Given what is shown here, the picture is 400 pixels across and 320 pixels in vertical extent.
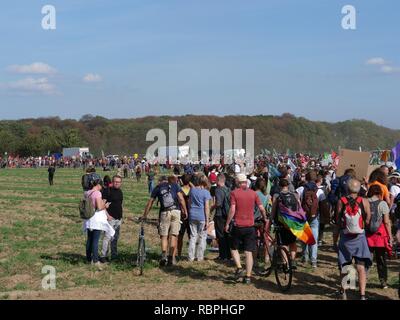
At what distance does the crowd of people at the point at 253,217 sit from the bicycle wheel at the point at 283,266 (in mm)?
145

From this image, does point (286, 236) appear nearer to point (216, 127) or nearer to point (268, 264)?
point (268, 264)

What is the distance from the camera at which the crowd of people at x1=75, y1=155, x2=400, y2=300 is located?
8.52 meters

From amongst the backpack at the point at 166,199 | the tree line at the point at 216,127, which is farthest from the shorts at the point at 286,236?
the tree line at the point at 216,127

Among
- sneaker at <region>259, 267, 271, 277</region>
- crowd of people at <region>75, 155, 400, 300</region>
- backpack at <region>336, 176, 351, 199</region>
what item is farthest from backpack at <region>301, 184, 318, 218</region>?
sneaker at <region>259, 267, 271, 277</region>

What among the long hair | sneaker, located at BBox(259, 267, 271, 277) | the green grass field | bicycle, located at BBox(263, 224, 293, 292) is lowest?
the green grass field

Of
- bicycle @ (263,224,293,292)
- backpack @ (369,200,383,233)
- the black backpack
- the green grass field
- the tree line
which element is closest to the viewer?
backpack @ (369,200,383,233)

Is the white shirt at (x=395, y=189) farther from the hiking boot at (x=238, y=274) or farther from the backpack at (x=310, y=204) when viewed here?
the hiking boot at (x=238, y=274)

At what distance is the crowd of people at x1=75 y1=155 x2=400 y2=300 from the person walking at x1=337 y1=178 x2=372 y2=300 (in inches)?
0.6

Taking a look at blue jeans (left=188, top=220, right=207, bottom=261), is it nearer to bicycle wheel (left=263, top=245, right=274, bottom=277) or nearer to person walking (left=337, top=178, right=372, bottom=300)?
bicycle wheel (left=263, top=245, right=274, bottom=277)

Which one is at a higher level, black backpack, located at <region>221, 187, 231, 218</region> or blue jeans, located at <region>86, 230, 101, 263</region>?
black backpack, located at <region>221, 187, 231, 218</region>

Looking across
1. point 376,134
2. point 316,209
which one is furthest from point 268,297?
point 376,134

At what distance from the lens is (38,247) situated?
1373 cm

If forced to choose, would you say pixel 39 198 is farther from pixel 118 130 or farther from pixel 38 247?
pixel 118 130

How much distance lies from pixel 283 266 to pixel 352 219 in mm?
1575
